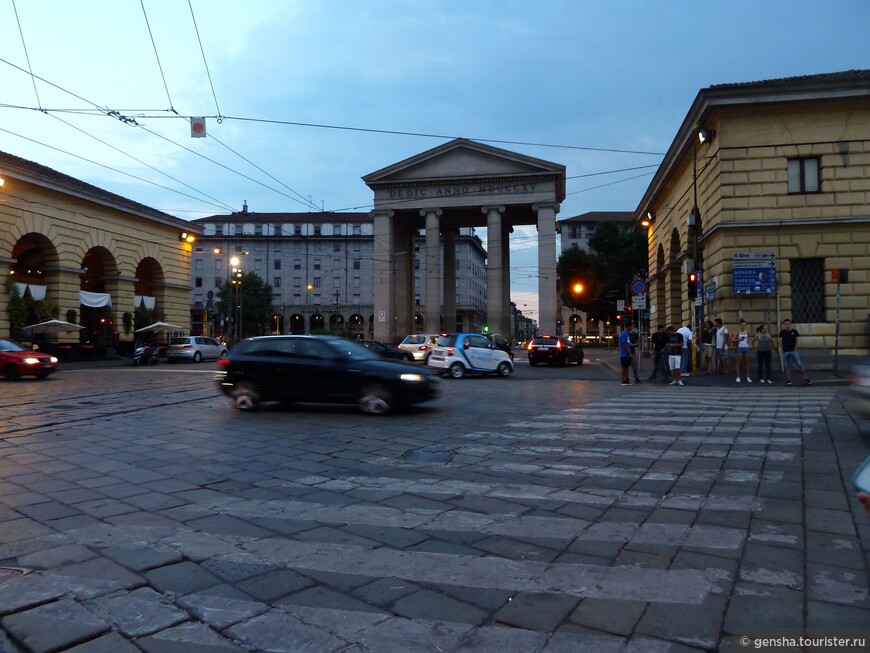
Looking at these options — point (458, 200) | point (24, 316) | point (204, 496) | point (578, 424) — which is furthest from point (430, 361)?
point (458, 200)

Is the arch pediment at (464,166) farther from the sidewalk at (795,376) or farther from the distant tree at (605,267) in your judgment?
the sidewalk at (795,376)

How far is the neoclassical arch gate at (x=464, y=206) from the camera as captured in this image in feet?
192

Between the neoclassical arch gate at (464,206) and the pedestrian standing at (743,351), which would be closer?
the pedestrian standing at (743,351)

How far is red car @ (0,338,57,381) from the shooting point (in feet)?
65.1

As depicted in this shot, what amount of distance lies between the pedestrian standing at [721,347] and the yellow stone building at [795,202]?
0.98m

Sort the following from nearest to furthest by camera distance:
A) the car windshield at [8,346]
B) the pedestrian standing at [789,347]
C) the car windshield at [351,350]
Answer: the car windshield at [351,350], the pedestrian standing at [789,347], the car windshield at [8,346]

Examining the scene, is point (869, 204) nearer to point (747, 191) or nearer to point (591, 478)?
point (747, 191)

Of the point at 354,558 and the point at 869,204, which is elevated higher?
the point at 869,204

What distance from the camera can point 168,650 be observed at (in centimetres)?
289

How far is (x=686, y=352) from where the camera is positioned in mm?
20516

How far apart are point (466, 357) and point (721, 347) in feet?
26.4

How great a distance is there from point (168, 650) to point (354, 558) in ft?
4.39

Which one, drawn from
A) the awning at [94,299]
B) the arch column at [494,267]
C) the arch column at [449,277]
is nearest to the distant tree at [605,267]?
the arch column at [494,267]

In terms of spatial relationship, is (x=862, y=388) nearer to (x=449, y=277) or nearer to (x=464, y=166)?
(x=464, y=166)
